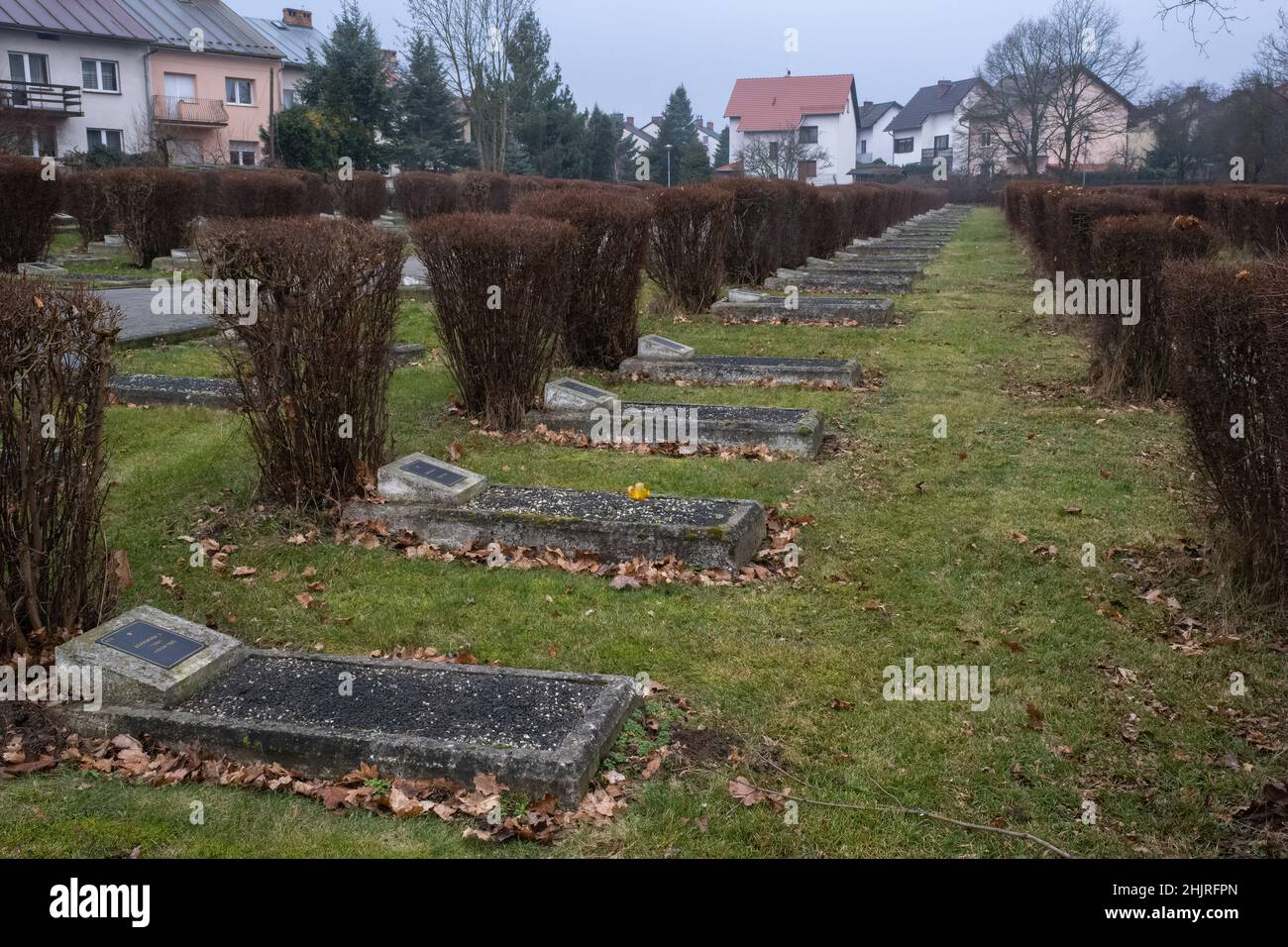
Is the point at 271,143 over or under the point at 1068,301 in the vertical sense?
over

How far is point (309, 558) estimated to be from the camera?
6.23 meters

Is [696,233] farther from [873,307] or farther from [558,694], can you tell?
[558,694]

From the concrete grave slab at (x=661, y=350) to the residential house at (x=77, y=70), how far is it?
3144 centimetres

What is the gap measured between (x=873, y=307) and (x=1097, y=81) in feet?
140

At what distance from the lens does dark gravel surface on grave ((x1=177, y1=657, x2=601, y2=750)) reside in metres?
4.15

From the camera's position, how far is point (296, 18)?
5378 cm

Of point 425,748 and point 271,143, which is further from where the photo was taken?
point 271,143

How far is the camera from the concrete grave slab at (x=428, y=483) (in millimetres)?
6645

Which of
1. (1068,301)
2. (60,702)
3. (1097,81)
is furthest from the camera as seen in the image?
(1097,81)

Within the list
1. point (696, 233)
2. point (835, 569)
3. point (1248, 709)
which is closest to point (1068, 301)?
point (696, 233)

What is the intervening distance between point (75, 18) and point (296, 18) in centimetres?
1595

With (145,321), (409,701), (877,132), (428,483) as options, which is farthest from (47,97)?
(877,132)

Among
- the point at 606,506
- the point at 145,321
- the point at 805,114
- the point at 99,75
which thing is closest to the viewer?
the point at 606,506

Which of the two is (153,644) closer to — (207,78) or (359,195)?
(359,195)
